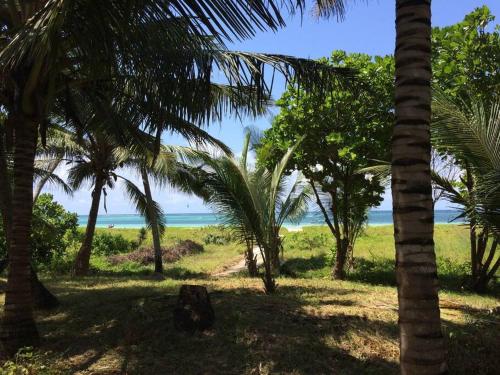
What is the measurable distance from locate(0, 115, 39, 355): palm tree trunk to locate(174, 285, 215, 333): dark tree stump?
171 cm

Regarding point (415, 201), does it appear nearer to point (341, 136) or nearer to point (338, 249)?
point (341, 136)

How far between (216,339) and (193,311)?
503 mm

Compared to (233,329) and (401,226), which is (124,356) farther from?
(401,226)

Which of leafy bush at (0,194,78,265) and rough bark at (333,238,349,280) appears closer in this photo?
rough bark at (333,238,349,280)

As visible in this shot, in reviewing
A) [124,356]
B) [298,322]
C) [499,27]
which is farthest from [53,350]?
[499,27]

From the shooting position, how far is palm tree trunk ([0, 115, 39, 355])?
5340mm

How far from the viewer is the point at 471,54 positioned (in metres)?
8.77

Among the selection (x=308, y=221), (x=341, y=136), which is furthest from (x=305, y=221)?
(x=341, y=136)

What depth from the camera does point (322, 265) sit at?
16188 millimetres

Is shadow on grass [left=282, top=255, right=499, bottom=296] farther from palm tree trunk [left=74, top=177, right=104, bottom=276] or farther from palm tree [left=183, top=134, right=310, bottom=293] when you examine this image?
palm tree trunk [left=74, top=177, right=104, bottom=276]

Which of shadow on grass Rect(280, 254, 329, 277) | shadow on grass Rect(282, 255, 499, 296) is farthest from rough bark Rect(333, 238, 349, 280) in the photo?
shadow on grass Rect(280, 254, 329, 277)

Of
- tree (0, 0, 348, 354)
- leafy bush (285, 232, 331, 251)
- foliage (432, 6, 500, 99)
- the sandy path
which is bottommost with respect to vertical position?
the sandy path

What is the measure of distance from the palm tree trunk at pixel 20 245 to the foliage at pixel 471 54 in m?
7.00

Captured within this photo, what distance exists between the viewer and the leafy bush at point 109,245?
964 inches
